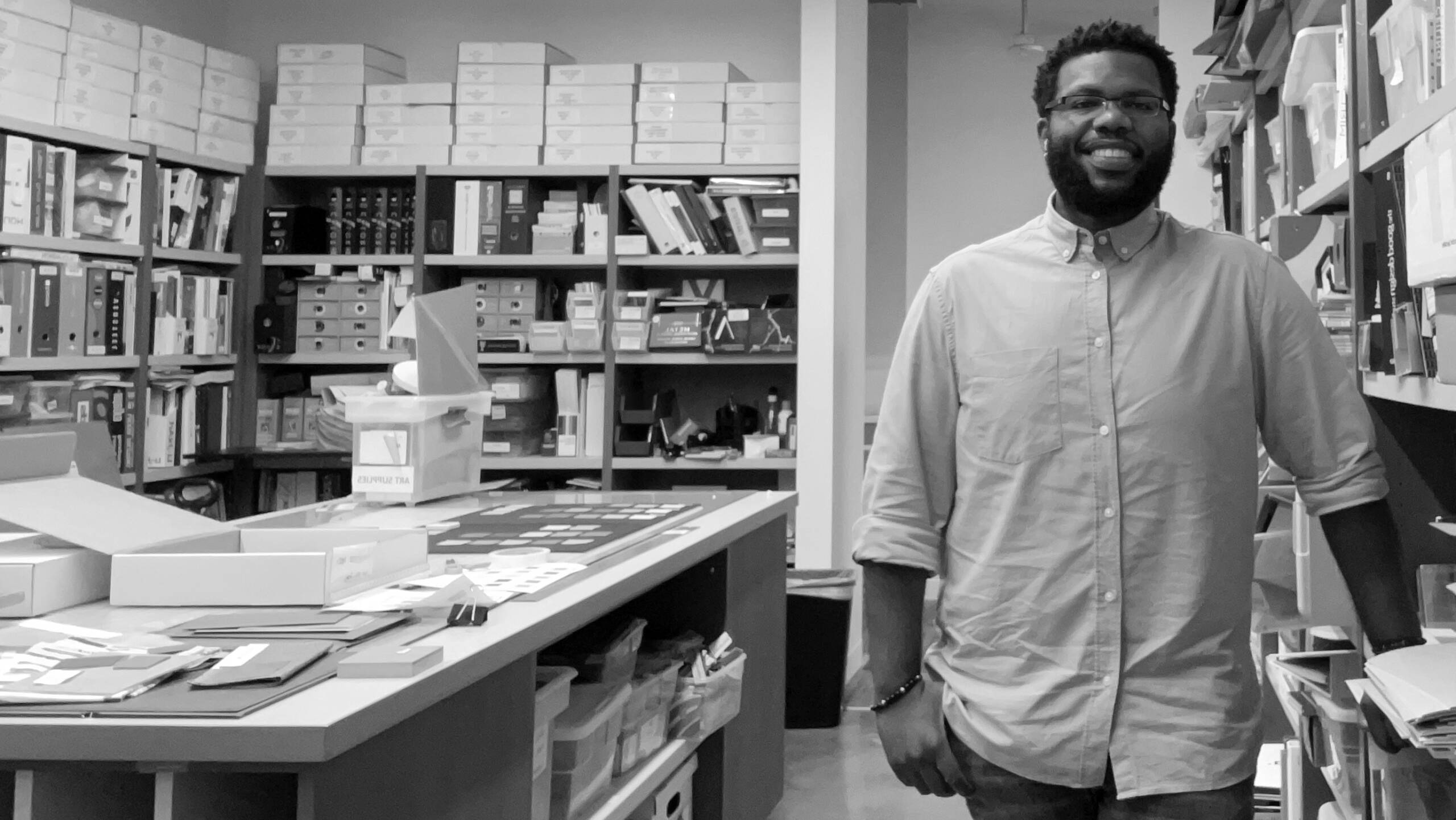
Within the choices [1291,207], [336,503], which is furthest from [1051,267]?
[336,503]

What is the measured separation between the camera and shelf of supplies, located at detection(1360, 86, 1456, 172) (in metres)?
1.46

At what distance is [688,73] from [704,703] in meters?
3.23

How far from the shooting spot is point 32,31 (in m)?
4.52

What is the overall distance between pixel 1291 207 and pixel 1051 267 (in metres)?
1.27

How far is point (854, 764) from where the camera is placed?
418cm

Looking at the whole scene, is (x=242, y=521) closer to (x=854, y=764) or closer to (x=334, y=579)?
(x=334, y=579)

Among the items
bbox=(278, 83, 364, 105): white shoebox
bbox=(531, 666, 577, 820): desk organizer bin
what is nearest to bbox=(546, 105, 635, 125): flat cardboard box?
bbox=(278, 83, 364, 105): white shoebox

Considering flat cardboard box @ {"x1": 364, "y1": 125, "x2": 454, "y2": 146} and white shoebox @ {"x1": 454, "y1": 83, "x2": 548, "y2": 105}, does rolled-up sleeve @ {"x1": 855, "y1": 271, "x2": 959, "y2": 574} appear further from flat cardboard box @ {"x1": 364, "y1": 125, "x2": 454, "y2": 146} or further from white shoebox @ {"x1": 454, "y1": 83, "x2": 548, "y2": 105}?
flat cardboard box @ {"x1": 364, "y1": 125, "x2": 454, "y2": 146}

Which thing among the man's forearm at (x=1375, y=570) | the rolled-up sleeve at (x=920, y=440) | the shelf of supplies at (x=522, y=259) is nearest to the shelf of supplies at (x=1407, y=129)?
the man's forearm at (x=1375, y=570)

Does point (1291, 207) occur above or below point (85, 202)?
below

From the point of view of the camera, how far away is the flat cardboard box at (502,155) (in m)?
5.52

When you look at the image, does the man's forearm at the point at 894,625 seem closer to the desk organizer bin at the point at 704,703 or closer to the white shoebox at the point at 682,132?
the desk organizer bin at the point at 704,703

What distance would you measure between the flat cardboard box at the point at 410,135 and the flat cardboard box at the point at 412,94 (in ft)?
0.32

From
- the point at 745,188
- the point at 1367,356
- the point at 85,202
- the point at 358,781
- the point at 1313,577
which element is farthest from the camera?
the point at 745,188
